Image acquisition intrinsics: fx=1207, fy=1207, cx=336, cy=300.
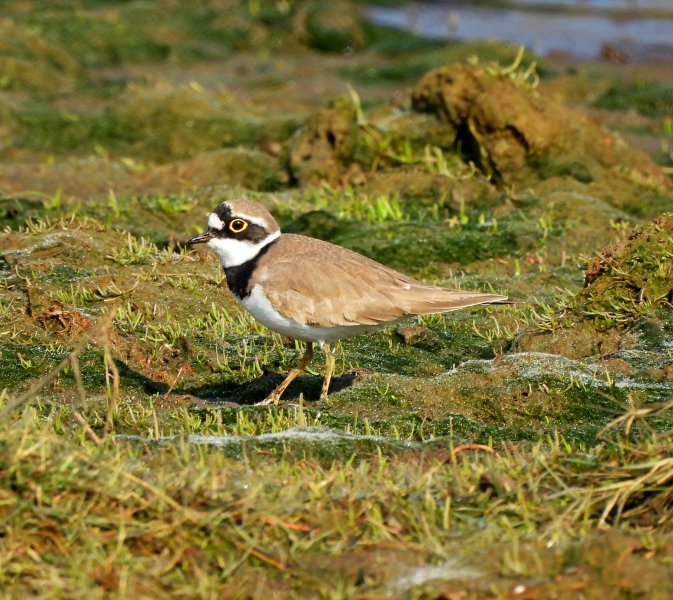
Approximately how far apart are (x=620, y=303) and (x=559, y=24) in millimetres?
17491

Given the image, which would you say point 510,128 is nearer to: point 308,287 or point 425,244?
point 425,244

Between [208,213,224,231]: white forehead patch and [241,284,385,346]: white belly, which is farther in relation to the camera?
[208,213,224,231]: white forehead patch

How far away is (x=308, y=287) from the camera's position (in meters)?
7.05

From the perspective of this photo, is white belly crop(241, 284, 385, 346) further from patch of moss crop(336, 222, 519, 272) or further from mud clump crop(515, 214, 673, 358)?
patch of moss crop(336, 222, 519, 272)

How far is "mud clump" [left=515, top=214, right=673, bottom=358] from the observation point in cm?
768

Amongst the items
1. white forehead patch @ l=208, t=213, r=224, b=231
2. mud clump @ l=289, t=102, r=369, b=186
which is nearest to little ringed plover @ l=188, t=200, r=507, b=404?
white forehead patch @ l=208, t=213, r=224, b=231

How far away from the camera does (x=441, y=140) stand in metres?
12.1

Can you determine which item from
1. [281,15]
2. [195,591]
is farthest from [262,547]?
[281,15]

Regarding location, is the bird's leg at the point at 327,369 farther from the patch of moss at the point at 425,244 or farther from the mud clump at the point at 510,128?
the mud clump at the point at 510,128

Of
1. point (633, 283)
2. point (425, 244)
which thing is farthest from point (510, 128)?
point (633, 283)

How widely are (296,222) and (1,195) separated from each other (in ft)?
9.48

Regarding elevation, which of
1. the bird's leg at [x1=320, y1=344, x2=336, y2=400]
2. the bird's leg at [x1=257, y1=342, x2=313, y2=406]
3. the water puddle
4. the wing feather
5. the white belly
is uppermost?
the wing feather

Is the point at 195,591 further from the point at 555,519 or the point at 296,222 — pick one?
the point at 296,222

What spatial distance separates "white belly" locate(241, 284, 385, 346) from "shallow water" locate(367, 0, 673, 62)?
16.0 metres
